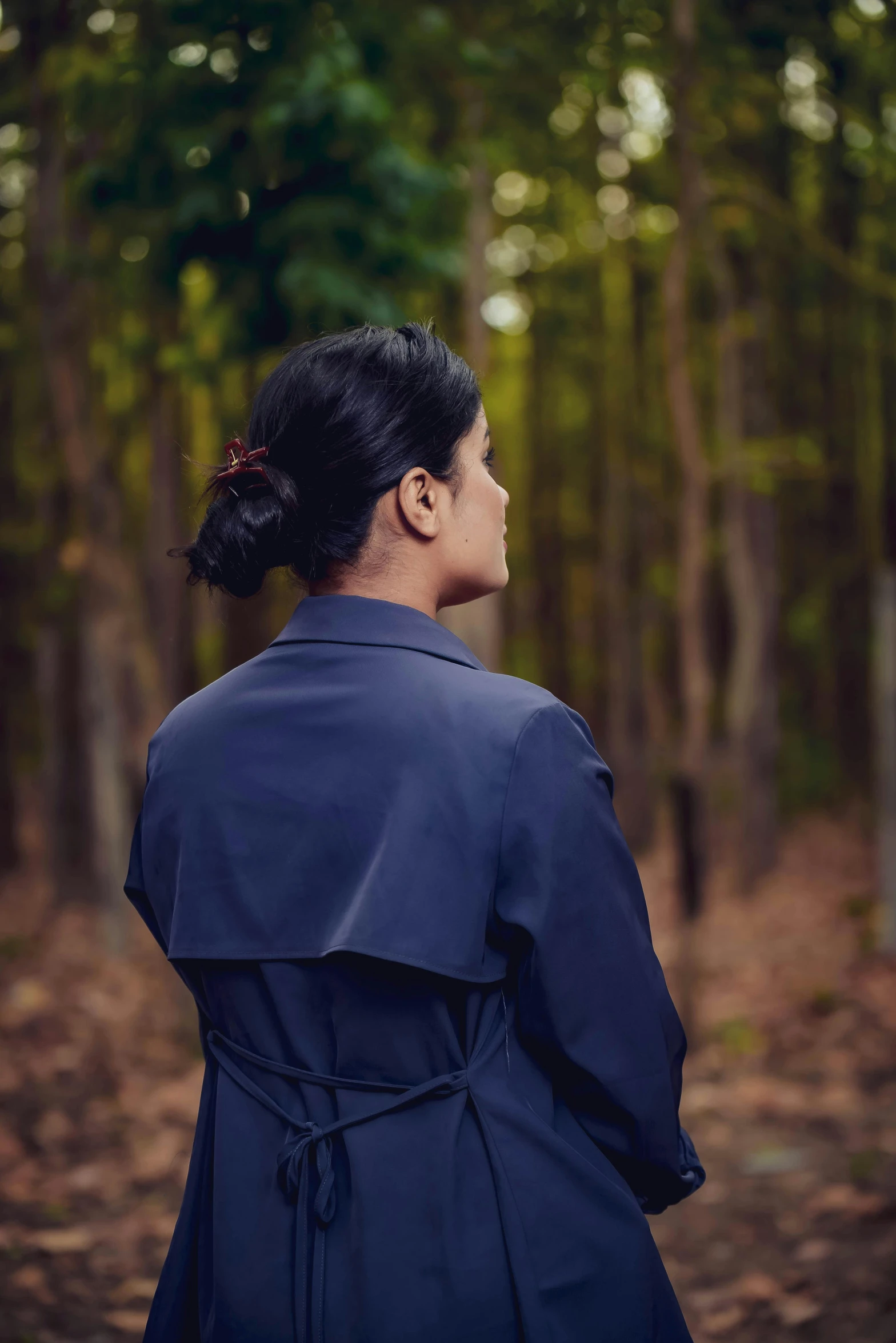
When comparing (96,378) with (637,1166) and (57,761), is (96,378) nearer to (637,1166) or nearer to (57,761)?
(57,761)

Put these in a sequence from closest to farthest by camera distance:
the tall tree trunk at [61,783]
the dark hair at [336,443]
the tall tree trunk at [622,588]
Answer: the dark hair at [336,443] → the tall tree trunk at [61,783] → the tall tree trunk at [622,588]

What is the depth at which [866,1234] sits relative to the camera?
13.9 feet

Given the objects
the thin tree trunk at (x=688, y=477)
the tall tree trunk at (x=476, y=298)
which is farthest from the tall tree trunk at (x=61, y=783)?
the thin tree trunk at (x=688, y=477)

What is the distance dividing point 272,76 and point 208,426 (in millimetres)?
11053

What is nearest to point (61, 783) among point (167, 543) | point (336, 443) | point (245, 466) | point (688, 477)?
point (167, 543)

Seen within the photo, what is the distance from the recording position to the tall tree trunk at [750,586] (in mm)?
9461

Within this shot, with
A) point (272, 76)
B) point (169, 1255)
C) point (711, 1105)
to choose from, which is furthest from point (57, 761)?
point (169, 1255)

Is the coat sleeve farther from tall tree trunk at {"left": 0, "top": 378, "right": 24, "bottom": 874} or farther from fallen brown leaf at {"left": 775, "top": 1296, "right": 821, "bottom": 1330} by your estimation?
tall tree trunk at {"left": 0, "top": 378, "right": 24, "bottom": 874}

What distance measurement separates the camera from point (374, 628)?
5.00 ft

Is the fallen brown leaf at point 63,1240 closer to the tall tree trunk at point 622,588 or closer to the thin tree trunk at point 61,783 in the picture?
the thin tree trunk at point 61,783

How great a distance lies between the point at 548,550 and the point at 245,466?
48.5 ft

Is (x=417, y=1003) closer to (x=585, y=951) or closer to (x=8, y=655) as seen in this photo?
(x=585, y=951)

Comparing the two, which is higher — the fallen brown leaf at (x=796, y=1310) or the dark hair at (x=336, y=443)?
the dark hair at (x=336, y=443)

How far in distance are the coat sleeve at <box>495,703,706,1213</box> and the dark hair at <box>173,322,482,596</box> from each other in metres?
0.39
